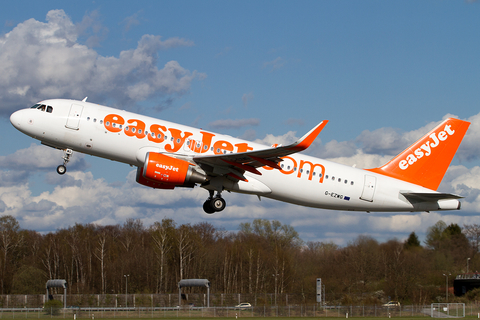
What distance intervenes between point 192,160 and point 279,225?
72619 mm

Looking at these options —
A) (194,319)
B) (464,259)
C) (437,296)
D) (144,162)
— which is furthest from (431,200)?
(464,259)

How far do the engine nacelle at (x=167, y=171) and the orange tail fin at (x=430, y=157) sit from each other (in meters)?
13.7

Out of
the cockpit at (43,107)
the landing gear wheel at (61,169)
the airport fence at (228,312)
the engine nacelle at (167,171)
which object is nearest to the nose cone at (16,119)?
the cockpit at (43,107)

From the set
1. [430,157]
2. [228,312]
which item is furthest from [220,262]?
[430,157]

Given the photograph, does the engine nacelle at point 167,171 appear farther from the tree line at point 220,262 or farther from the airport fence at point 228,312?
the tree line at point 220,262

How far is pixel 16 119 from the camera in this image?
30984 millimetres

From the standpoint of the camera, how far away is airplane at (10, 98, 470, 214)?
29.9m

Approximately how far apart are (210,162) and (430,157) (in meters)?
16.4

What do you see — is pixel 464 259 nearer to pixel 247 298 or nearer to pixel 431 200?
pixel 247 298

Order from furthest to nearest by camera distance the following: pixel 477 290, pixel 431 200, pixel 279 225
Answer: pixel 279 225 < pixel 477 290 < pixel 431 200

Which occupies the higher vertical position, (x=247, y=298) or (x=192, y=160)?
(x=192, y=160)

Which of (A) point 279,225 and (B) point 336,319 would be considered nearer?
(B) point 336,319

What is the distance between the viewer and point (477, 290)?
69312 mm

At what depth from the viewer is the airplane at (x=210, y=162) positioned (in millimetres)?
29922
